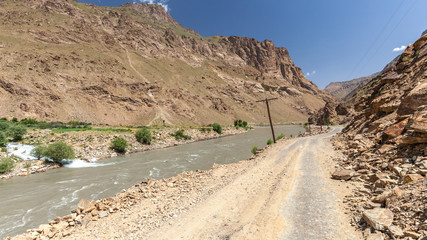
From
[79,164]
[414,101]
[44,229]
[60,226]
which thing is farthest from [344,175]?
[79,164]

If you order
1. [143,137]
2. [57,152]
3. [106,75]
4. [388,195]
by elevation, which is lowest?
[388,195]

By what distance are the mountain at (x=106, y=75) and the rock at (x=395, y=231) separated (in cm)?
7135

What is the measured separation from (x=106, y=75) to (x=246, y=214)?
88967mm

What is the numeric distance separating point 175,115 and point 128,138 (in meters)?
45.6

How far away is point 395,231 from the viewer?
3.50m

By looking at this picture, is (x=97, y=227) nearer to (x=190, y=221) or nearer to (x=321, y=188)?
(x=190, y=221)

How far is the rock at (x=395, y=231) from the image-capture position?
339 cm

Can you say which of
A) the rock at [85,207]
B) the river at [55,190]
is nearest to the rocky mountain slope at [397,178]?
the rock at [85,207]

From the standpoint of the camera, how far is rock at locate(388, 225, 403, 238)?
3.39 meters

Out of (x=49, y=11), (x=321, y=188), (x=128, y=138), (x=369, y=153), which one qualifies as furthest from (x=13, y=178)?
(x=49, y=11)

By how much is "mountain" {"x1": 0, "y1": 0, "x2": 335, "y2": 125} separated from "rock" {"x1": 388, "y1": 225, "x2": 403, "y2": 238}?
2809 inches

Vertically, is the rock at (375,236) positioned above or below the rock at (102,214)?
above

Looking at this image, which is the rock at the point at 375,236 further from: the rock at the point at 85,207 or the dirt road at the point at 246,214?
the rock at the point at 85,207

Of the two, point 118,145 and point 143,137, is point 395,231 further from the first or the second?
point 143,137
